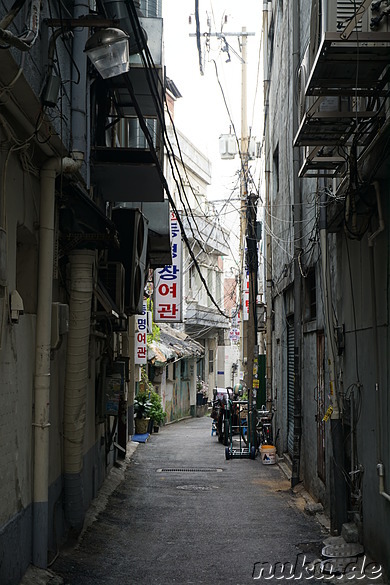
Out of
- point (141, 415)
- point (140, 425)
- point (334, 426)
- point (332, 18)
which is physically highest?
point (332, 18)

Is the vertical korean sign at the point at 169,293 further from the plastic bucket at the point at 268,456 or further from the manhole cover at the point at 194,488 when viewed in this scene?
the manhole cover at the point at 194,488

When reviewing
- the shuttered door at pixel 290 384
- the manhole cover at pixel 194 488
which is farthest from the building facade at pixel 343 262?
the shuttered door at pixel 290 384

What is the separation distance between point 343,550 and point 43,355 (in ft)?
14.4

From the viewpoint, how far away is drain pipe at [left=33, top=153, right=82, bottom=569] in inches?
286

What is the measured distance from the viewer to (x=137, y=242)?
13203mm

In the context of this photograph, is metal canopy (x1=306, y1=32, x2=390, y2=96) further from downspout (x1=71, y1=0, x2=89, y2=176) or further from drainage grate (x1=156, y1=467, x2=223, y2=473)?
drainage grate (x1=156, y1=467, x2=223, y2=473)

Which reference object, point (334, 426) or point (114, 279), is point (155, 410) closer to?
point (114, 279)

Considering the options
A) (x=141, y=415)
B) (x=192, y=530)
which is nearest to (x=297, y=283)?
(x=192, y=530)

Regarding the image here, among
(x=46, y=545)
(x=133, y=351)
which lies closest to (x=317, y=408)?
(x=46, y=545)

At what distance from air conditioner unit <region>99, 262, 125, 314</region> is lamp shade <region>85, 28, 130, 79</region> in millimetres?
4988

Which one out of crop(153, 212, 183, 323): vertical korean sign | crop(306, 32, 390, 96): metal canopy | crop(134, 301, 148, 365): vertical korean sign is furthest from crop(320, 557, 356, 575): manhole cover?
crop(153, 212, 183, 323): vertical korean sign

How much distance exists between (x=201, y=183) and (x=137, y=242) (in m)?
33.6

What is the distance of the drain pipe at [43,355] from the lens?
7273mm

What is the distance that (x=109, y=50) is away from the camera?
7.68 m
